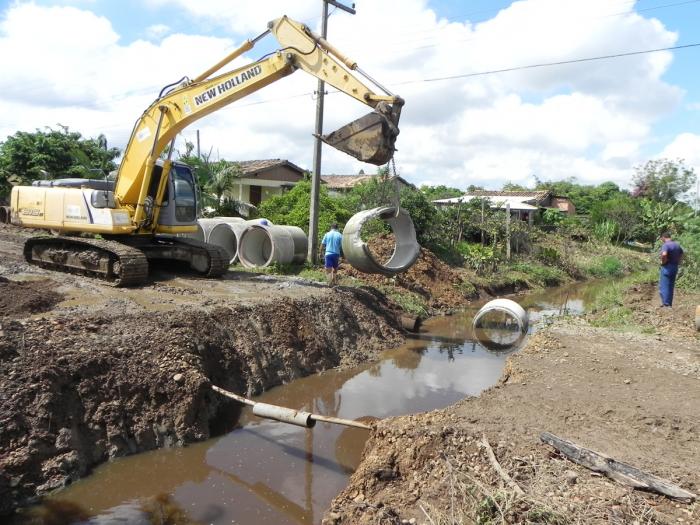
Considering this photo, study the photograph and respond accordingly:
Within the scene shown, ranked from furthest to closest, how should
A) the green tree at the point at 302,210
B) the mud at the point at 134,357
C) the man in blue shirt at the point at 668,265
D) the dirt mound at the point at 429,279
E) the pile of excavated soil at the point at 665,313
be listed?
→ 1. the green tree at the point at 302,210
2. the dirt mound at the point at 429,279
3. the man in blue shirt at the point at 668,265
4. the pile of excavated soil at the point at 665,313
5. the mud at the point at 134,357

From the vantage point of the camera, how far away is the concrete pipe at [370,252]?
35.6 ft

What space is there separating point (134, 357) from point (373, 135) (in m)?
5.00

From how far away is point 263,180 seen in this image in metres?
28.4

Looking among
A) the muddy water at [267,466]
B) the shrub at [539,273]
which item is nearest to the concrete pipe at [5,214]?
the muddy water at [267,466]

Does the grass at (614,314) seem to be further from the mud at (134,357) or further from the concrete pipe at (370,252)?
the mud at (134,357)

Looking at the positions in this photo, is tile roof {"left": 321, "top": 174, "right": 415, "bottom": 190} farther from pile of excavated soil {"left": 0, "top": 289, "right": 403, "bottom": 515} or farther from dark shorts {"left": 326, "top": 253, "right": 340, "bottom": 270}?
pile of excavated soil {"left": 0, "top": 289, "right": 403, "bottom": 515}

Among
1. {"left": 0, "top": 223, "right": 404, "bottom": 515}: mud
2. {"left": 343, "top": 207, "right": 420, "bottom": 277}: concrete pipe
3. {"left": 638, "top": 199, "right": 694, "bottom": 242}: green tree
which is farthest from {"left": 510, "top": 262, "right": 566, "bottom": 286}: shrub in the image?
{"left": 638, "top": 199, "right": 694, "bottom": 242}: green tree

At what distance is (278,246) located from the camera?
14.4 m

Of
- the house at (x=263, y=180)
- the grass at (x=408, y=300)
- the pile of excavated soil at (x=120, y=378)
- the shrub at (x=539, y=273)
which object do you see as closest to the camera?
the pile of excavated soil at (x=120, y=378)

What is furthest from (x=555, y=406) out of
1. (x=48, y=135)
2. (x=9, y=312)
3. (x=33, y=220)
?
(x=48, y=135)

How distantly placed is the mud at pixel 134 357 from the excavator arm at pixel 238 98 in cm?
211

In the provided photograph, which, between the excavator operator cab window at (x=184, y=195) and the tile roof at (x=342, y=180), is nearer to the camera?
the excavator operator cab window at (x=184, y=195)

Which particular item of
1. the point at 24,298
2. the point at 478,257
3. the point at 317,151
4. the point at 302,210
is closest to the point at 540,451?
the point at 24,298

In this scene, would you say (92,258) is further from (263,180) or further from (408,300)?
(263,180)
